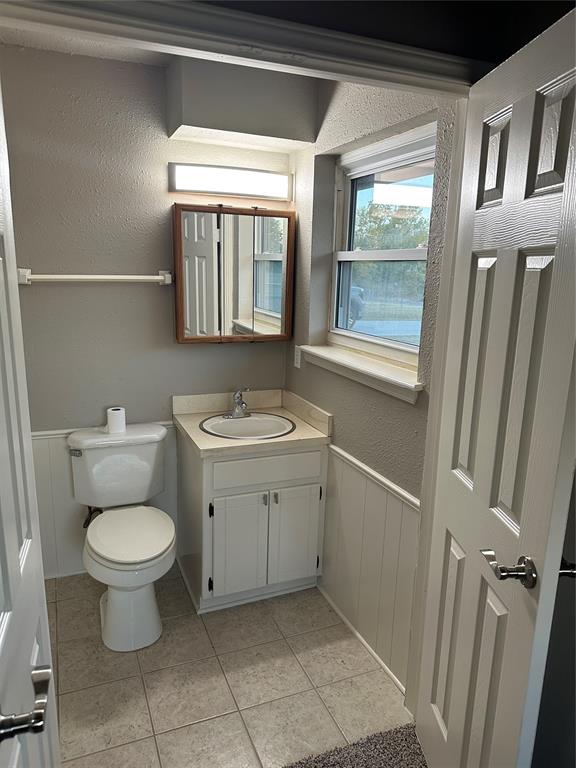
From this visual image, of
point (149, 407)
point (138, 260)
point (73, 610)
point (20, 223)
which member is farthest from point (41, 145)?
point (73, 610)

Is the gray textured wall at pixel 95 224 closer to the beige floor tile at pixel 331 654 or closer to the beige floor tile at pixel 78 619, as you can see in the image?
the beige floor tile at pixel 78 619

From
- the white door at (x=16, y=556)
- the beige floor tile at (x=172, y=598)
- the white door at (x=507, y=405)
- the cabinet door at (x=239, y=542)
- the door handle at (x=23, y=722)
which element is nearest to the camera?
the door handle at (x=23, y=722)

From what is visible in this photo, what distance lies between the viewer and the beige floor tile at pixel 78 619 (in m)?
2.31

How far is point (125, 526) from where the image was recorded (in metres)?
2.33

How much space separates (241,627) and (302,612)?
0.29 meters

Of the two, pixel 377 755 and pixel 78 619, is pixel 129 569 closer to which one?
pixel 78 619

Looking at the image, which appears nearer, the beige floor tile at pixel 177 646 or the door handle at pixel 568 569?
the door handle at pixel 568 569

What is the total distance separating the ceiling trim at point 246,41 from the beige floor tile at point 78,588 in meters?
2.31

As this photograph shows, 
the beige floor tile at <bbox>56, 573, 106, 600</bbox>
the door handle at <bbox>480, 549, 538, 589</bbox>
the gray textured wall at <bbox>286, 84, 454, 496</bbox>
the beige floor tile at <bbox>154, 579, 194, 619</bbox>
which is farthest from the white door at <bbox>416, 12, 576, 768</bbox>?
the beige floor tile at <bbox>56, 573, 106, 600</bbox>

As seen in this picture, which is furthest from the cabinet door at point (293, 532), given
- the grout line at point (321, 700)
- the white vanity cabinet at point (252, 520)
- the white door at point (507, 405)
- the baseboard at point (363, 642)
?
the white door at point (507, 405)

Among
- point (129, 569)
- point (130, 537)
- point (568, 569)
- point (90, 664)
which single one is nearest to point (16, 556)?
point (568, 569)

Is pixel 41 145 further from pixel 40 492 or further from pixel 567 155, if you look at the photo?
pixel 567 155

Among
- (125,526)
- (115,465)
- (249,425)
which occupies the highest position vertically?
(249,425)

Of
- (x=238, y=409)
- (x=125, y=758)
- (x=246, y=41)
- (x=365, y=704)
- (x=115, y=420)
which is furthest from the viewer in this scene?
(x=238, y=409)
